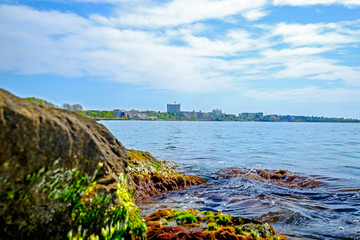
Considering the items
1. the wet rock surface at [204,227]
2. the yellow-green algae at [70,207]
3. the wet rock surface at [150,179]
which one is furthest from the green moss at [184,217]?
the wet rock surface at [150,179]

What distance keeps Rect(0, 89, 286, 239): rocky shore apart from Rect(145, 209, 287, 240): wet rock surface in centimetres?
2

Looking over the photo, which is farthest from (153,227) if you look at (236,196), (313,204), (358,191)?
(358,191)

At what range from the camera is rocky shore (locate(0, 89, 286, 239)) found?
11.0 feet

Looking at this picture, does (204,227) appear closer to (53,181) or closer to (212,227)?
(212,227)

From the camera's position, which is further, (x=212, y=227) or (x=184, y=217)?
(x=184, y=217)

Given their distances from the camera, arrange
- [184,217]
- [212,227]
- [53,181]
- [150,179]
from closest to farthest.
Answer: [53,181], [212,227], [184,217], [150,179]

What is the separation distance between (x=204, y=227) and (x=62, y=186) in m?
2.84

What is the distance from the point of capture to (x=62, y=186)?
375 centimetres

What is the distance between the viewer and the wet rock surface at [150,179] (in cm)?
1048

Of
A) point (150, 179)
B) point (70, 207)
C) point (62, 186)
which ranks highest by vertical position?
point (62, 186)

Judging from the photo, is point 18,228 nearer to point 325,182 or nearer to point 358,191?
point 358,191

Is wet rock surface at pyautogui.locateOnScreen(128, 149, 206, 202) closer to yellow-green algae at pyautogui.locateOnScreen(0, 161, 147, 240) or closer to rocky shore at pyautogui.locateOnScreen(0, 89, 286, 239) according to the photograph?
rocky shore at pyautogui.locateOnScreen(0, 89, 286, 239)

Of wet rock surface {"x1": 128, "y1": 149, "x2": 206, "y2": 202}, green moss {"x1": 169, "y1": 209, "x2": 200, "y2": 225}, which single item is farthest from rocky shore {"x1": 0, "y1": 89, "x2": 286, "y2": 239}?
wet rock surface {"x1": 128, "y1": 149, "x2": 206, "y2": 202}

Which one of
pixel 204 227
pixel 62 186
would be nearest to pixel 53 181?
pixel 62 186
